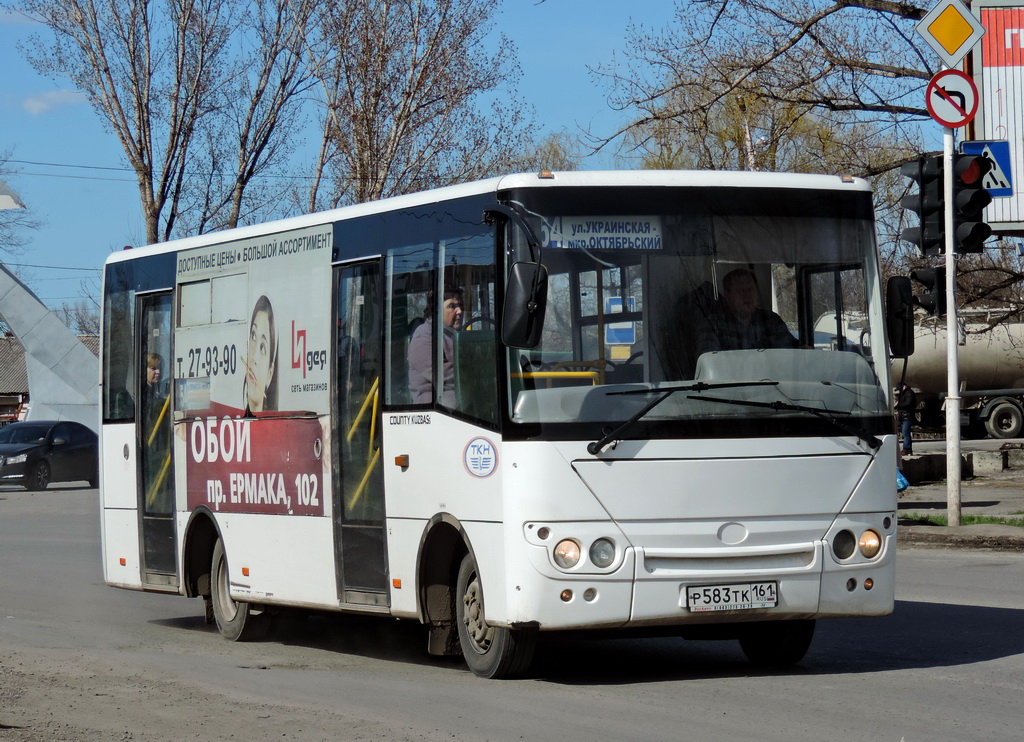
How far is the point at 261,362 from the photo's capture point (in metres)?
10.8

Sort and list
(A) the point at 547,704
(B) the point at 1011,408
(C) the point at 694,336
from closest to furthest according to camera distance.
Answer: (A) the point at 547,704 < (C) the point at 694,336 < (B) the point at 1011,408

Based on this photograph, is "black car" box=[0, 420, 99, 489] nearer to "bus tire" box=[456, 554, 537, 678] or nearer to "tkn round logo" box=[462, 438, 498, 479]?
"bus tire" box=[456, 554, 537, 678]

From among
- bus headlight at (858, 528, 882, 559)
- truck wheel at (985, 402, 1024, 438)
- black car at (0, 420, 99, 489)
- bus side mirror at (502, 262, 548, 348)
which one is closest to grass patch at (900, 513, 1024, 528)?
bus headlight at (858, 528, 882, 559)

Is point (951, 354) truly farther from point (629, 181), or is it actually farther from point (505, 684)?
point (505, 684)

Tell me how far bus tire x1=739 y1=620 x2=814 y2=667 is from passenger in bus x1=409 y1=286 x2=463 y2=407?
7.50 ft

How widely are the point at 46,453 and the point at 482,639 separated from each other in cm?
3146

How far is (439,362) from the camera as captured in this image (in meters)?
8.84

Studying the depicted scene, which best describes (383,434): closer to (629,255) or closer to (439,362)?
(439,362)

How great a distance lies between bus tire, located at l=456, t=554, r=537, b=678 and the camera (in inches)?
333

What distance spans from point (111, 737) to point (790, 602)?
352 cm

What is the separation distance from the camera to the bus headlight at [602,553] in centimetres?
809

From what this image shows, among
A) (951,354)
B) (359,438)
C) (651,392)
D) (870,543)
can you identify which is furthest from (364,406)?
(951,354)

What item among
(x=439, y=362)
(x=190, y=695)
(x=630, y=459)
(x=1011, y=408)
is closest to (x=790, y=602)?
(x=630, y=459)

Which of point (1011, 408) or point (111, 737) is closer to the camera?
point (111, 737)
